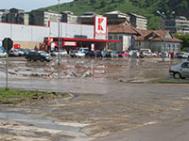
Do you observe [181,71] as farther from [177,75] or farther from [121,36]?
[121,36]

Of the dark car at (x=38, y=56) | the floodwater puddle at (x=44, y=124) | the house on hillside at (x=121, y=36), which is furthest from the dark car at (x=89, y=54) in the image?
the floodwater puddle at (x=44, y=124)

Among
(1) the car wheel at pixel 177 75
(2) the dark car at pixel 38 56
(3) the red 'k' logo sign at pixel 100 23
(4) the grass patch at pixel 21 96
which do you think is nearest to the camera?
(4) the grass patch at pixel 21 96

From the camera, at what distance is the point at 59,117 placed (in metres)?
17.4

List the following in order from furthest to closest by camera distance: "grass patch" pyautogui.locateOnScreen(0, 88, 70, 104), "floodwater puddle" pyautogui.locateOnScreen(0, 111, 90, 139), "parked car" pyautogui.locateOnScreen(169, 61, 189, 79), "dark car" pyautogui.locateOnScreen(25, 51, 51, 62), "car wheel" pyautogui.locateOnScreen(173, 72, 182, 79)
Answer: "dark car" pyautogui.locateOnScreen(25, 51, 51, 62) → "car wheel" pyautogui.locateOnScreen(173, 72, 182, 79) → "parked car" pyautogui.locateOnScreen(169, 61, 189, 79) → "grass patch" pyautogui.locateOnScreen(0, 88, 70, 104) → "floodwater puddle" pyautogui.locateOnScreen(0, 111, 90, 139)

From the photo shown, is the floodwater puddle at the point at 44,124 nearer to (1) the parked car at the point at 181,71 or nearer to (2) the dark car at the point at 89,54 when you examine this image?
(1) the parked car at the point at 181,71

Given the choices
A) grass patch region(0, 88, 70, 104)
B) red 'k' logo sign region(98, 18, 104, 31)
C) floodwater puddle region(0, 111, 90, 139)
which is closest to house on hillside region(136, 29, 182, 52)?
red 'k' logo sign region(98, 18, 104, 31)

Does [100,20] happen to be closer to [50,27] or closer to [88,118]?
[50,27]

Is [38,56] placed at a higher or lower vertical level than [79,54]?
higher

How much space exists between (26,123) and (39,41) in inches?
4130

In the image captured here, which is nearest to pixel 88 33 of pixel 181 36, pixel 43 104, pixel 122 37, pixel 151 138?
pixel 122 37

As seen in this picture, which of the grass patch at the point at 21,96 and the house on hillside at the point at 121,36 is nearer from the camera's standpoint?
the grass patch at the point at 21,96

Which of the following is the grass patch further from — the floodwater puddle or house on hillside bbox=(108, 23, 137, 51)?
house on hillside bbox=(108, 23, 137, 51)

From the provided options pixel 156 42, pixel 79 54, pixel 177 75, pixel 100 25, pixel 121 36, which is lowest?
pixel 79 54

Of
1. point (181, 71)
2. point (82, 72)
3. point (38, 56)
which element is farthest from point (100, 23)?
point (181, 71)
